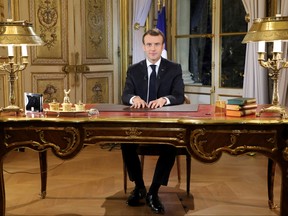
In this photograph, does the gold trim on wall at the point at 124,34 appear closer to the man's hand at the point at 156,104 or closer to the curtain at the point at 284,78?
the curtain at the point at 284,78

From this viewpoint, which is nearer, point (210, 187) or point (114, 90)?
point (210, 187)

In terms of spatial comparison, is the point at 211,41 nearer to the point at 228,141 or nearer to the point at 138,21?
the point at 138,21

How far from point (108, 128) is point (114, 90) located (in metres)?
3.38

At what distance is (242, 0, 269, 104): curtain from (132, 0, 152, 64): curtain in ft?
4.53

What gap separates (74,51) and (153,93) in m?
2.45

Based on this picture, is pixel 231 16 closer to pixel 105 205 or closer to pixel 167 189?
pixel 167 189

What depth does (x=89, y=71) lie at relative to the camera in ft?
18.9

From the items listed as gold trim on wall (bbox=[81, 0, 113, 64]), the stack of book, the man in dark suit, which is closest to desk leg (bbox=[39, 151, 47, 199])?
the man in dark suit

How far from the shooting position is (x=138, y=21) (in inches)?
227

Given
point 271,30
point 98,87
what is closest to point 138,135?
point 271,30

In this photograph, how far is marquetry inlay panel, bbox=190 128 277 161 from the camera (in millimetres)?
2557

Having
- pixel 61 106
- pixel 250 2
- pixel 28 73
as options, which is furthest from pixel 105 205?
pixel 250 2

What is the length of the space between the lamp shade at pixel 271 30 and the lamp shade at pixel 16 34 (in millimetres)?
1369

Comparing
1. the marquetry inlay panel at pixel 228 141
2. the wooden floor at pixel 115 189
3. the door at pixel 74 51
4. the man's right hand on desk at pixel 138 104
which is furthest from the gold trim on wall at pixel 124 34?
the marquetry inlay panel at pixel 228 141
